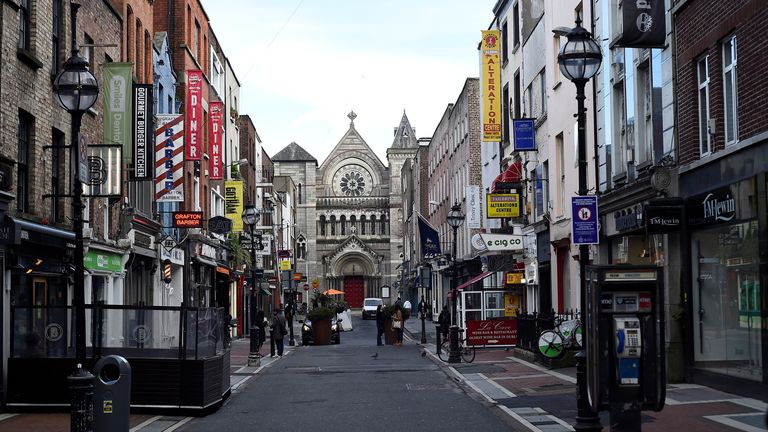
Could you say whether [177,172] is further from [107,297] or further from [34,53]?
[34,53]

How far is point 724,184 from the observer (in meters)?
16.8

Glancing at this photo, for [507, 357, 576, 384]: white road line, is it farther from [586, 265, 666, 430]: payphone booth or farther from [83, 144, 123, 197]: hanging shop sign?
[83, 144, 123, 197]: hanging shop sign

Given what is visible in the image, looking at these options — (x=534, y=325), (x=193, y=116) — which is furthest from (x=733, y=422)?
(x=193, y=116)

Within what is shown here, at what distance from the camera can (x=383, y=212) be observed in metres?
113

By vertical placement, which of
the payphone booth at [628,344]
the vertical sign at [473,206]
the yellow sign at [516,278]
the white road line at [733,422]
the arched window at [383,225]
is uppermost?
the arched window at [383,225]

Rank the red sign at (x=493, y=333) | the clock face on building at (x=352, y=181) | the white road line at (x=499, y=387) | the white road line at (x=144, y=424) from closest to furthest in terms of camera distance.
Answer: the white road line at (x=144, y=424) → the white road line at (x=499, y=387) → the red sign at (x=493, y=333) → the clock face on building at (x=352, y=181)

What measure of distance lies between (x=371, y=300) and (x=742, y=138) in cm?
7165

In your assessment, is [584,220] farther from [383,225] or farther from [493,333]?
[383,225]

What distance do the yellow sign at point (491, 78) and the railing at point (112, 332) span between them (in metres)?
24.1

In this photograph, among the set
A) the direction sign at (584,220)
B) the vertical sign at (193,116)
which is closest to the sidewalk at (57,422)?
the direction sign at (584,220)

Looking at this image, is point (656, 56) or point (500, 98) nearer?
point (656, 56)

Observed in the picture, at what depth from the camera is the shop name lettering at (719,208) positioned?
16.5 meters

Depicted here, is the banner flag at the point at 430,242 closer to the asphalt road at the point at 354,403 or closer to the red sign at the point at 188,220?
the red sign at the point at 188,220

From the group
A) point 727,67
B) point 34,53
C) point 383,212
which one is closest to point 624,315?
point 727,67
